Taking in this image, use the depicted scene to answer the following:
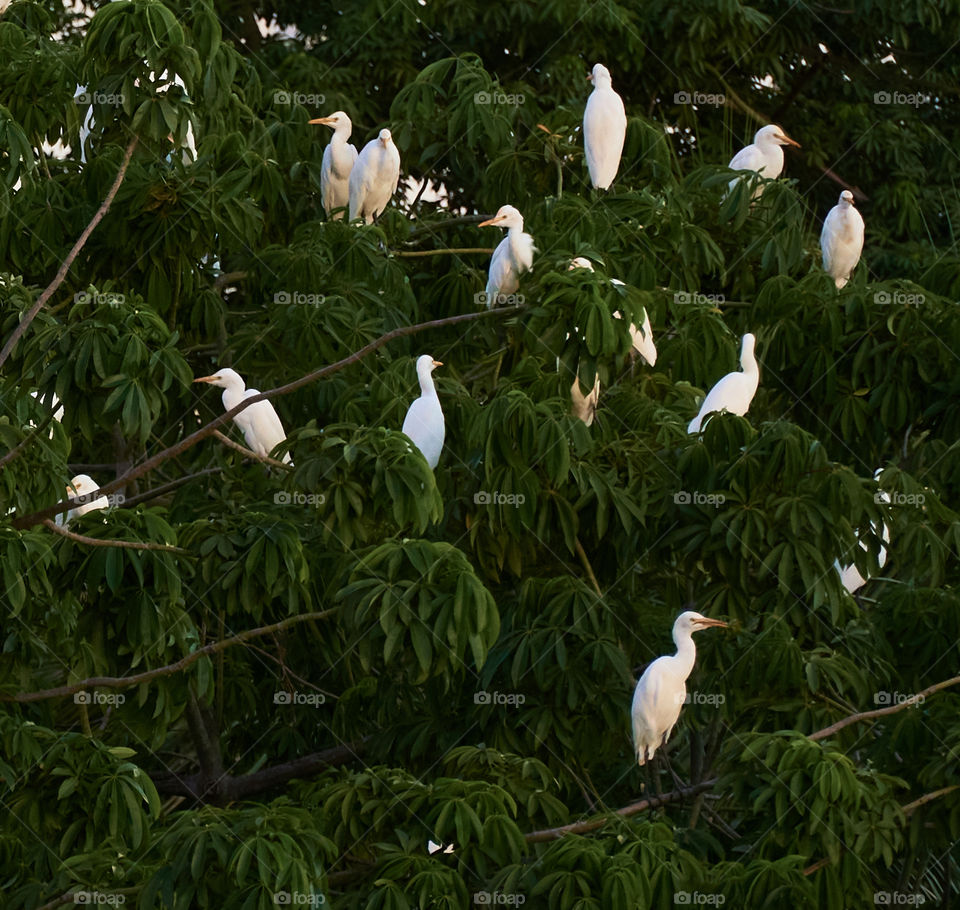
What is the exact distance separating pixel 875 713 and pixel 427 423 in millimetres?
1470

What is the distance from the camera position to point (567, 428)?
454cm

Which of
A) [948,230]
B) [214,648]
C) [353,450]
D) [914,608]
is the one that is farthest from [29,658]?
[948,230]

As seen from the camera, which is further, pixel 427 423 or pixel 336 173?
pixel 336 173

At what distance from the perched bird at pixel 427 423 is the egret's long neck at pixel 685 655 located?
866 mm

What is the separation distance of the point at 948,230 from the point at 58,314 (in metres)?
4.49

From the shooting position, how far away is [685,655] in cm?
500

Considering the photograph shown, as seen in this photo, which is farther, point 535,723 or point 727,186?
point 727,186

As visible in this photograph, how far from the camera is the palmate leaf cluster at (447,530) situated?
4.08m

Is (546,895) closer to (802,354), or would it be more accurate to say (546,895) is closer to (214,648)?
(214,648)
